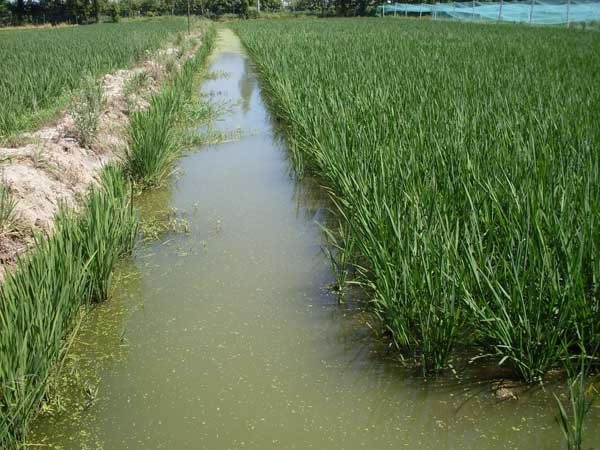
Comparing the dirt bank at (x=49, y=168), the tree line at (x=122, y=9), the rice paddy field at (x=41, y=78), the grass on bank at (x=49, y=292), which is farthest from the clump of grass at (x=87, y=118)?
the tree line at (x=122, y=9)

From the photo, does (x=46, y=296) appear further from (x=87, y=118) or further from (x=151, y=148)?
(x=87, y=118)

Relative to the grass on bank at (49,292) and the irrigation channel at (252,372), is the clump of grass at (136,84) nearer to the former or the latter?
the grass on bank at (49,292)

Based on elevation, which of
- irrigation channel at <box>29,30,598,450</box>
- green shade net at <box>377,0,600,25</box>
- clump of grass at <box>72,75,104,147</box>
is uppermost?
green shade net at <box>377,0,600,25</box>

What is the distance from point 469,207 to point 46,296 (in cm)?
182

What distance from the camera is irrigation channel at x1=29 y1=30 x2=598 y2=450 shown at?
6.12 feet

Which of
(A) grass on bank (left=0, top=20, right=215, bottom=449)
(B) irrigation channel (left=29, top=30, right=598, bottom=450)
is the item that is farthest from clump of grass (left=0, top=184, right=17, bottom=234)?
(B) irrigation channel (left=29, top=30, right=598, bottom=450)

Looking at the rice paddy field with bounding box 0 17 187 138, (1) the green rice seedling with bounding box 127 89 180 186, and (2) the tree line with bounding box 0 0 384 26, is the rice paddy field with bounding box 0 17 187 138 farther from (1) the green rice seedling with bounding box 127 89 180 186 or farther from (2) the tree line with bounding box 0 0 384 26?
(2) the tree line with bounding box 0 0 384 26

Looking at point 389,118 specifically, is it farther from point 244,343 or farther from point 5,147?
point 5,147

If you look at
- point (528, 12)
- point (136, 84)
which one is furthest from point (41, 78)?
point (528, 12)

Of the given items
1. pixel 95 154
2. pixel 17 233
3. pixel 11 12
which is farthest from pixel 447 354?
pixel 11 12

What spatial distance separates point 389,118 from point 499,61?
14.6ft

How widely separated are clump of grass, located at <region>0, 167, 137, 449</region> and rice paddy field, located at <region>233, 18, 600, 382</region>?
1143 mm

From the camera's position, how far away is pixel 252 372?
2.21 m

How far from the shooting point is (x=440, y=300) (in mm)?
2229
